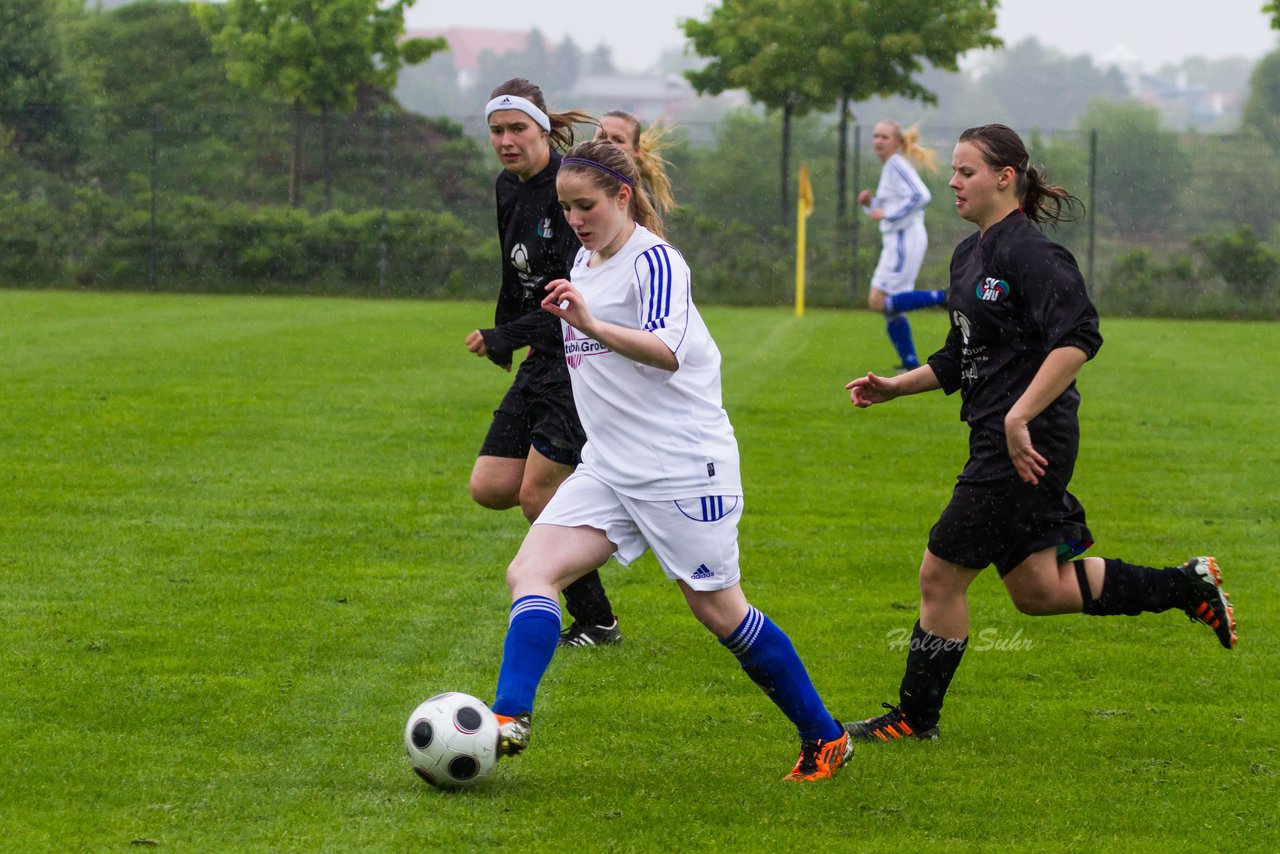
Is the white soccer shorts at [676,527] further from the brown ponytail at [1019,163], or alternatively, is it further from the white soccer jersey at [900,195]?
the white soccer jersey at [900,195]

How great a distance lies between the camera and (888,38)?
26.9 meters

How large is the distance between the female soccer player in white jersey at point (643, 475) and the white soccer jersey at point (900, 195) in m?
11.6

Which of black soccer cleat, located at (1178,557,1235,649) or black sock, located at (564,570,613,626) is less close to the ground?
black soccer cleat, located at (1178,557,1235,649)

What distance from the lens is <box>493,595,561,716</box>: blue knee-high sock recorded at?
164 inches

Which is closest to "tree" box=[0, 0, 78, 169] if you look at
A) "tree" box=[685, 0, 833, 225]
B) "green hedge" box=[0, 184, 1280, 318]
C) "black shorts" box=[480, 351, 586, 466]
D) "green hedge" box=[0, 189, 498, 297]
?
"green hedge" box=[0, 189, 498, 297]

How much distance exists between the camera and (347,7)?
28.5 meters

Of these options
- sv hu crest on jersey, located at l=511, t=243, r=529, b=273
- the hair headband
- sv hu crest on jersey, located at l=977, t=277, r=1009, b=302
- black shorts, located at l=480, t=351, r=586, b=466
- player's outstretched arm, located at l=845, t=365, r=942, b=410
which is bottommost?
black shorts, located at l=480, t=351, r=586, b=466

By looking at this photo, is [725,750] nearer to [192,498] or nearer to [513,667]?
[513,667]

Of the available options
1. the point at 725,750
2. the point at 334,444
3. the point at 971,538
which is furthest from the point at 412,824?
the point at 334,444

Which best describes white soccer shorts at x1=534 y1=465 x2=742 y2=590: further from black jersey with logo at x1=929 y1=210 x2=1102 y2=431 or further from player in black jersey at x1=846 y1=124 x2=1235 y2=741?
black jersey with logo at x1=929 y1=210 x2=1102 y2=431

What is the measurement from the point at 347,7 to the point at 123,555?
23.1 metres

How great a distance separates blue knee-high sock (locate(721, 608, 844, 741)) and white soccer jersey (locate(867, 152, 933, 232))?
1174 centimetres

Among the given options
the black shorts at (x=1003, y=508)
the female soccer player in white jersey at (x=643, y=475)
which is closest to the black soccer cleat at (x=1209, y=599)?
the black shorts at (x=1003, y=508)

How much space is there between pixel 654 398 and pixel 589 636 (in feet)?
5.83
